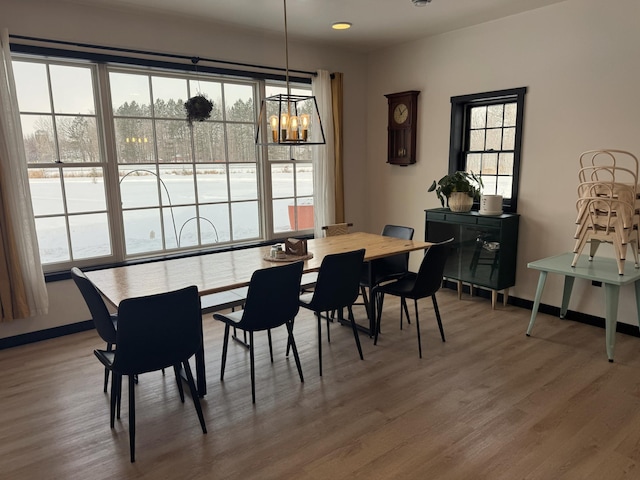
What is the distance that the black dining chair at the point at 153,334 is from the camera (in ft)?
6.91

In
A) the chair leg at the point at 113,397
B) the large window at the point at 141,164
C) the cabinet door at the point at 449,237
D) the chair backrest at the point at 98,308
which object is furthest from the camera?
the cabinet door at the point at 449,237

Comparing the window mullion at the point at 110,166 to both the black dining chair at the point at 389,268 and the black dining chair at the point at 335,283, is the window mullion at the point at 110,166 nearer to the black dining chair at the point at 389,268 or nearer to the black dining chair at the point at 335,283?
the black dining chair at the point at 335,283

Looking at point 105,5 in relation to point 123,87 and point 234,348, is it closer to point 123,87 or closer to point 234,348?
point 123,87

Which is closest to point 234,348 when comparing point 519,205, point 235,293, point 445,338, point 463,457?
point 235,293

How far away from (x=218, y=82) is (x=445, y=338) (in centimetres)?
330

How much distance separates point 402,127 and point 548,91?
1.62 meters

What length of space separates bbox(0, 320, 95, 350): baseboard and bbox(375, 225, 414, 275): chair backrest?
2705mm

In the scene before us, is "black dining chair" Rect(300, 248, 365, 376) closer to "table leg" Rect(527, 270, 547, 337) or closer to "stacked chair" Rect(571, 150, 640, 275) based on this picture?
"table leg" Rect(527, 270, 547, 337)

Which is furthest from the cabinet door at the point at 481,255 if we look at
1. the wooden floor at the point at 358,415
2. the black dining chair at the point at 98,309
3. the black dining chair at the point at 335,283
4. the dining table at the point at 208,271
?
the black dining chair at the point at 98,309

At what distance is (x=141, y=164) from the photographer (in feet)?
13.7

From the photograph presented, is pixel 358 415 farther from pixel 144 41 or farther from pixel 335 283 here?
pixel 144 41

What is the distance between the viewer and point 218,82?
452 centimetres

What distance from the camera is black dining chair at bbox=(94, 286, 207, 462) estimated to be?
2.11 meters

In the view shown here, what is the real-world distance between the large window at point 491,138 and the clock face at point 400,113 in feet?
1.95
